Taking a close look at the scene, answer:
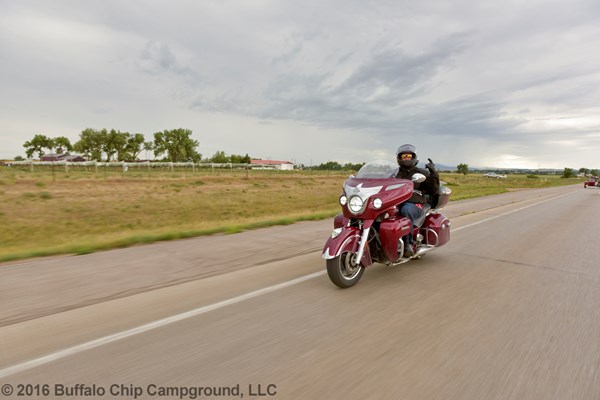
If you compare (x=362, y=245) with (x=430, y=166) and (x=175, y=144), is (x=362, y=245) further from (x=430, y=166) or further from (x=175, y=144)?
(x=175, y=144)

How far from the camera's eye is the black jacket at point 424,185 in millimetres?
5789

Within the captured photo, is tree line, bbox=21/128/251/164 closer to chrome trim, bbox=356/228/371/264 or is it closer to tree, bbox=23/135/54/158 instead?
tree, bbox=23/135/54/158

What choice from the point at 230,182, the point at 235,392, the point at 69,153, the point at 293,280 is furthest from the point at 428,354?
the point at 69,153

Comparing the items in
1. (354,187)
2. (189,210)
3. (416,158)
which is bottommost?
(189,210)

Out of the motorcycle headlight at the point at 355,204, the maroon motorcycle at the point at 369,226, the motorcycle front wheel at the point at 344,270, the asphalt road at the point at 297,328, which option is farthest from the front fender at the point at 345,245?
the asphalt road at the point at 297,328

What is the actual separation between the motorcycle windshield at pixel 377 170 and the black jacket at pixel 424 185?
293 mm

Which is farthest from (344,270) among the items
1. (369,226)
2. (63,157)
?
(63,157)

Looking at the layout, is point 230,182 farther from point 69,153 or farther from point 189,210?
point 69,153

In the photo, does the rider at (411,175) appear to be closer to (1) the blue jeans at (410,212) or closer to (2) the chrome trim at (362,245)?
(1) the blue jeans at (410,212)

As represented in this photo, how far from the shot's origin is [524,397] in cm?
244

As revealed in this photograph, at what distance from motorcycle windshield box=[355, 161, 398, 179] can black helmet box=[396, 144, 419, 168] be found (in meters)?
0.23

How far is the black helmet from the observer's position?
5692mm

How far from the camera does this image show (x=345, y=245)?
179 inches

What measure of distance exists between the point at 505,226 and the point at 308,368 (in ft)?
32.6
